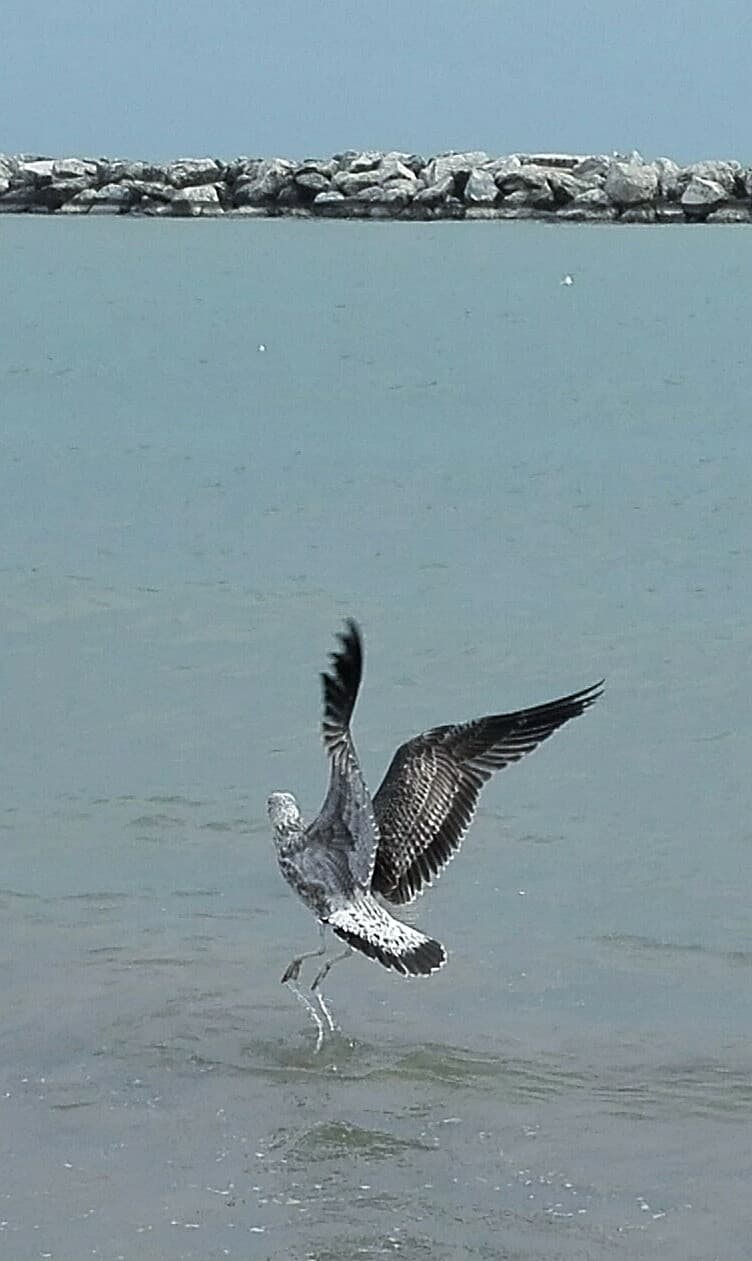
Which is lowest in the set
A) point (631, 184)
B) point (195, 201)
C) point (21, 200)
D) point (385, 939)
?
point (21, 200)

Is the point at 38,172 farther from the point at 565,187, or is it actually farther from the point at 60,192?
the point at 565,187

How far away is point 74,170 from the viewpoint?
2302 inches

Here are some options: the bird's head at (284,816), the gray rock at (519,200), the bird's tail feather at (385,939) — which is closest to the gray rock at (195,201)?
the gray rock at (519,200)

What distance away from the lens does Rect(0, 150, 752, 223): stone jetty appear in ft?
170

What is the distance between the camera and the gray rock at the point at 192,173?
56375 millimetres

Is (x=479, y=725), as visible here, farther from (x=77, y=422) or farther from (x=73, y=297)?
(x=73, y=297)

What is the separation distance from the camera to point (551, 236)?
48.7m

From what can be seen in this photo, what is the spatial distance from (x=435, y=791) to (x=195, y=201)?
49846mm

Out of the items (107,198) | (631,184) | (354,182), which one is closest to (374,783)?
(631,184)

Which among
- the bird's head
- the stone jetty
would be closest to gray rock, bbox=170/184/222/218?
the stone jetty

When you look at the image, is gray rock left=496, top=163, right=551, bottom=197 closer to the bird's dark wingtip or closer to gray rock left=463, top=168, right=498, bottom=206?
gray rock left=463, top=168, right=498, bottom=206

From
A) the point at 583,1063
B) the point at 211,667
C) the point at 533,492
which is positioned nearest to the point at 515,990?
the point at 583,1063

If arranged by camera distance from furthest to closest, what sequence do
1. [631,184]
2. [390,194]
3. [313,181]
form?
[313,181] < [390,194] < [631,184]

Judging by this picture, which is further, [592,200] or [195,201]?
[195,201]
